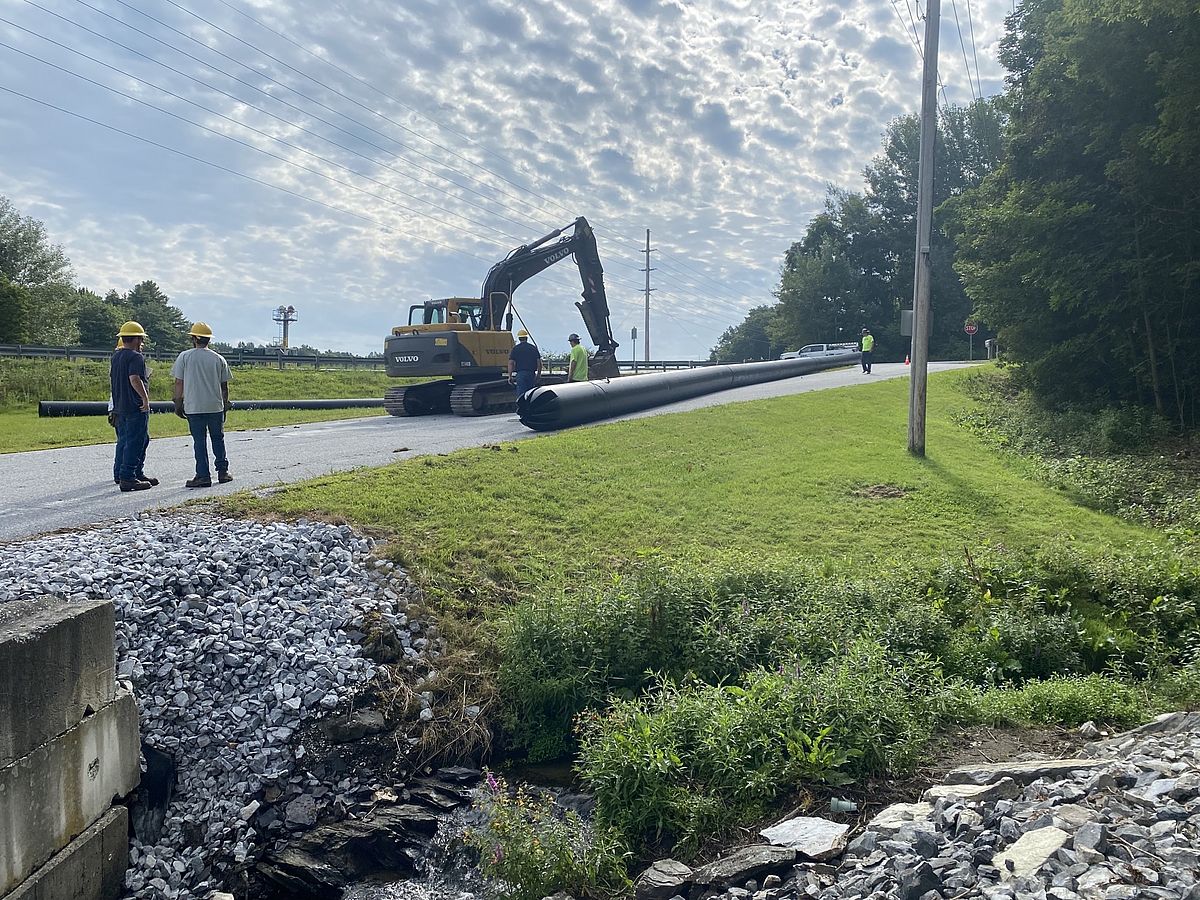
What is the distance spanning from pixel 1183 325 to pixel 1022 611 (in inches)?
525

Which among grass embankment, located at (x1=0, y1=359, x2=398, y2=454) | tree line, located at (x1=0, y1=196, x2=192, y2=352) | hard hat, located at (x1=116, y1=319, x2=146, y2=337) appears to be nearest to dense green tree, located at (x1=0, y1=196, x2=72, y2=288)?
tree line, located at (x1=0, y1=196, x2=192, y2=352)

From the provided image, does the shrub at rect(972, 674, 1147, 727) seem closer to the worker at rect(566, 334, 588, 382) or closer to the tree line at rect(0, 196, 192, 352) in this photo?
the worker at rect(566, 334, 588, 382)

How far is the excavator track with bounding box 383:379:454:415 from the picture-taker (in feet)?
66.5

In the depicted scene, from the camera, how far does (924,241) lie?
546 inches

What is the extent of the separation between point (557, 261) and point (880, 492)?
13082 millimetres

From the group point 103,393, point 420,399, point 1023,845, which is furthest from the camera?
point 103,393

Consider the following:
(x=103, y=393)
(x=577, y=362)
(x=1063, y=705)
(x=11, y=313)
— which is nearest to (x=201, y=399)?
(x=1063, y=705)

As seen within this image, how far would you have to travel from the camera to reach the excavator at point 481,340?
19.3 metres

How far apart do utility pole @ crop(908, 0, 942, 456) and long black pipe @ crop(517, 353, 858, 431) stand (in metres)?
5.75

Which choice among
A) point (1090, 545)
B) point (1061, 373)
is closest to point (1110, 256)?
point (1061, 373)

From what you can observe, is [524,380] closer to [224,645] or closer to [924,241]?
[924,241]

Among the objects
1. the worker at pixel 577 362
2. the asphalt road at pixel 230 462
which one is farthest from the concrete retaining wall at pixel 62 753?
the worker at pixel 577 362

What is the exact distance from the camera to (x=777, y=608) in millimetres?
7105

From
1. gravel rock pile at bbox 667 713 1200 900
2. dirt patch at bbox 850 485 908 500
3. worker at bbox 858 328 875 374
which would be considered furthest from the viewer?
worker at bbox 858 328 875 374
